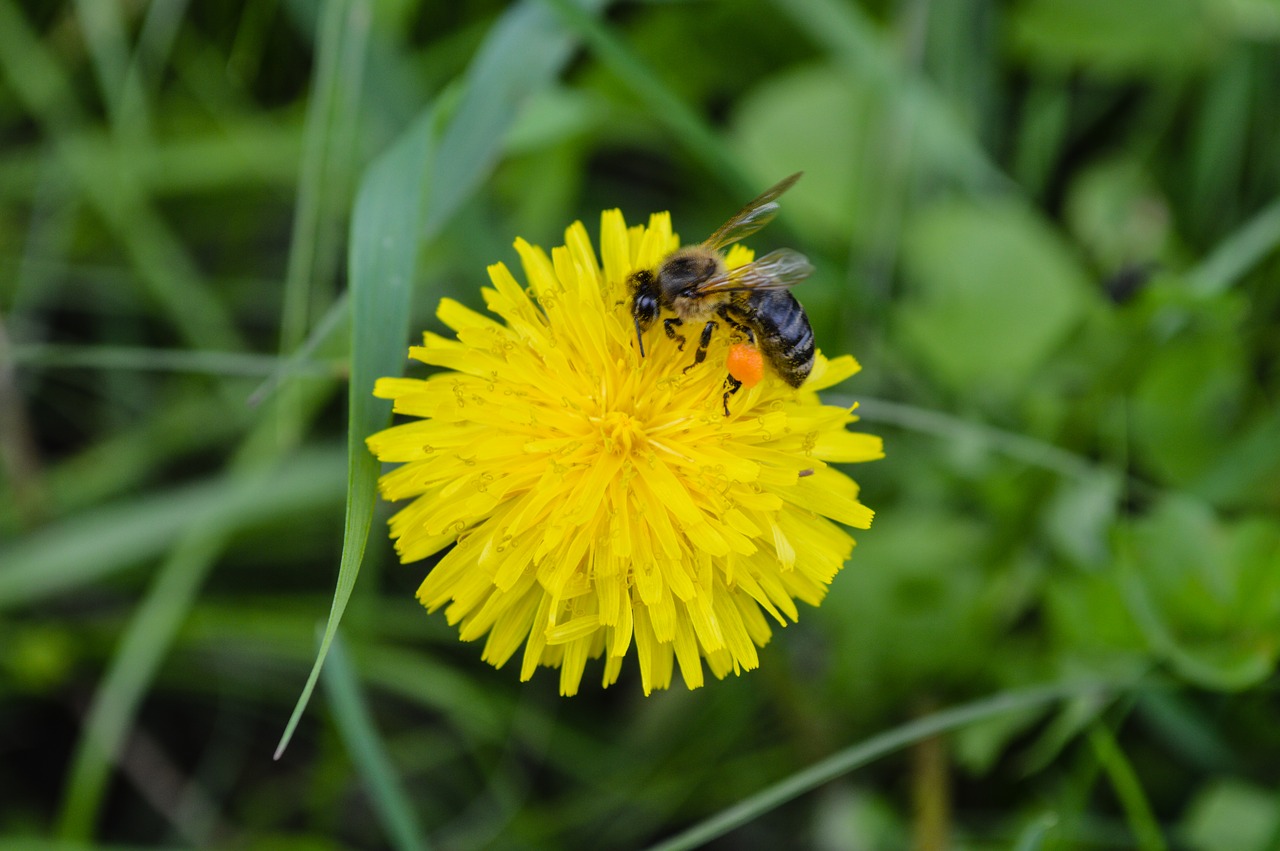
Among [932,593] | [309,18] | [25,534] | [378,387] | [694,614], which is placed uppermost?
[309,18]

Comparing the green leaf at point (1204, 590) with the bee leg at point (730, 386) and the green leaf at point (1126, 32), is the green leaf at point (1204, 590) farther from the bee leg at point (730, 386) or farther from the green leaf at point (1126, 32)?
the green leaf at point (1126, 32)

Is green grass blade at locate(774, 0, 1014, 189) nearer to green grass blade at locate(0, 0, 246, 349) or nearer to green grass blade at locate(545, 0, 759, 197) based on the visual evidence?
green grass blade at locate(545, 0, 759, 197)

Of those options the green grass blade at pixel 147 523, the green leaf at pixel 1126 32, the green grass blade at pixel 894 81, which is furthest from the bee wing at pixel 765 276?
the green leaf at pixel 1126 32

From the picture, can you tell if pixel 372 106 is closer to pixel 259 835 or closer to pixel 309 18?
pixel 309 18

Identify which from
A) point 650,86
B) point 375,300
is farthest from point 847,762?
point 650,86

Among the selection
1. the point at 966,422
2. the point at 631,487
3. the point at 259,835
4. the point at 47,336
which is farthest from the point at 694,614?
the point at 47,336

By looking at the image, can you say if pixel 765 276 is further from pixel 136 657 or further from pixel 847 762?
pixel 136 657
